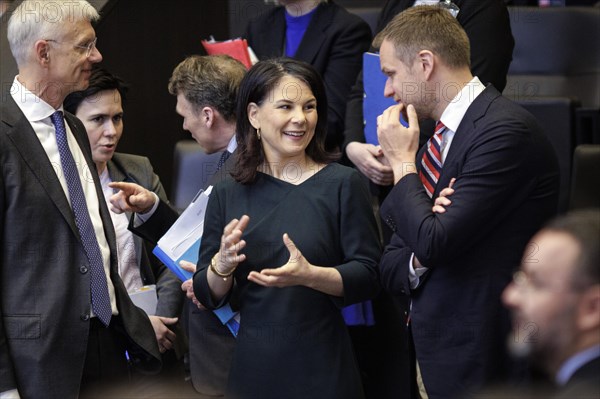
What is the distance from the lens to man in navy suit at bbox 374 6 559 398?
2.38 m

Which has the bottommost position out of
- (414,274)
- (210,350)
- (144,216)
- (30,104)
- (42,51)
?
(210,350)

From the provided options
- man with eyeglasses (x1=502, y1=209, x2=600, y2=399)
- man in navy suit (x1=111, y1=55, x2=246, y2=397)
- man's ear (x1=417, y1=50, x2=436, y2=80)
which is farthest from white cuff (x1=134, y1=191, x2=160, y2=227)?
man with eyeglasses (x1=502, y1=209, x2=600, y2=399)

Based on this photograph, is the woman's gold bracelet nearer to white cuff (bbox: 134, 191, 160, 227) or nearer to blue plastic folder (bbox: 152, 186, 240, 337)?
blue plastic folder (bbox: 152, 186, 240, 337)

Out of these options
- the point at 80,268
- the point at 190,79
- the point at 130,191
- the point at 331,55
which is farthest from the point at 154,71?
the point at 80,268

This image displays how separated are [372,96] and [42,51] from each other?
1.27 meters

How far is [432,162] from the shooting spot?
8.77 ft

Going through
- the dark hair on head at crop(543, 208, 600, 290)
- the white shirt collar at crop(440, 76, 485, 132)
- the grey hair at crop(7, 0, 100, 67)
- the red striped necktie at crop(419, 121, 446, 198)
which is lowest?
the red striped necktie at crop(419, 121, 446, 198)

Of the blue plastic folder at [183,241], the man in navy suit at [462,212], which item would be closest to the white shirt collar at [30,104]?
the blue plastic folder at [183,241]

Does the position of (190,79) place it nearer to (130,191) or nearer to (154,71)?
(130,191)

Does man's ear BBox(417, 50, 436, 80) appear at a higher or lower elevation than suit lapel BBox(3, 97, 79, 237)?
higher

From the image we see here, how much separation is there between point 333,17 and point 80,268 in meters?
1.80

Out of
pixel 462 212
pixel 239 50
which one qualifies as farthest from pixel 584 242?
pixel 239 50

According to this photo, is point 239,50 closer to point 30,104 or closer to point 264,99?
point 264,99

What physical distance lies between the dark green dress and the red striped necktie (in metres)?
0.21
